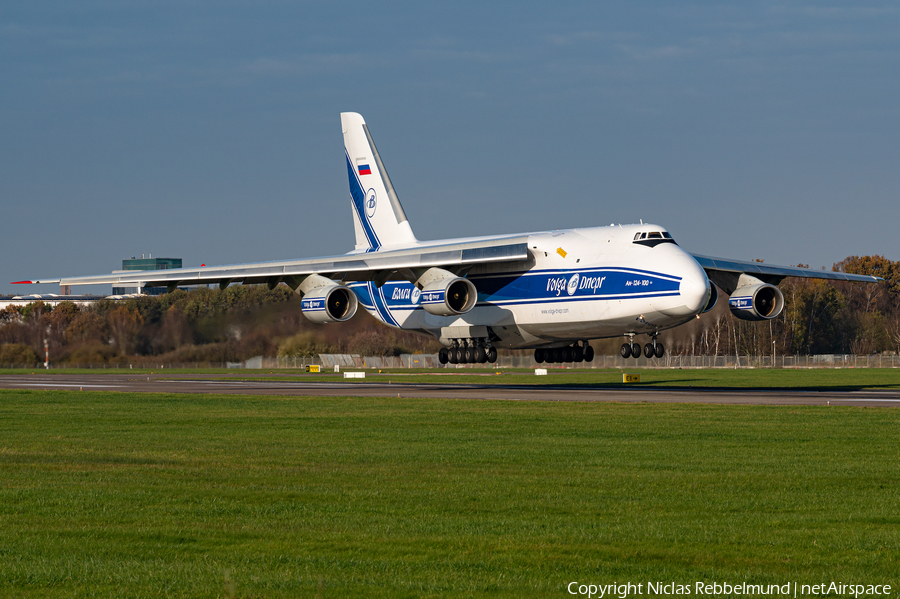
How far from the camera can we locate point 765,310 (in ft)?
136

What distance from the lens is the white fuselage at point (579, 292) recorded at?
36.9 meters

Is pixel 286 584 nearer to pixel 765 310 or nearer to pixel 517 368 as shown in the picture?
pixel 765 310

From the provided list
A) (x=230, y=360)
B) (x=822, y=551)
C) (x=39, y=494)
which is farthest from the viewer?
(x=230, y=360)

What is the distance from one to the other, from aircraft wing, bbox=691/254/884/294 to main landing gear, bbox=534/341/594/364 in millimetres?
5932

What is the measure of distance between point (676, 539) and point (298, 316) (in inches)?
1804

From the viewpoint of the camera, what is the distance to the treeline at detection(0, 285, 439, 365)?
56312mm

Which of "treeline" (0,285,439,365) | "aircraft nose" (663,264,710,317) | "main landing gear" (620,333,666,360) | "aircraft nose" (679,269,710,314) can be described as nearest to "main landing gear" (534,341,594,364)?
"main landing gear" (620,333,666,360)

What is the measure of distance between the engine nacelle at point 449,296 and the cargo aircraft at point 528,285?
2.0 inches

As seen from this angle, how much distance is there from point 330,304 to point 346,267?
6.36 feet

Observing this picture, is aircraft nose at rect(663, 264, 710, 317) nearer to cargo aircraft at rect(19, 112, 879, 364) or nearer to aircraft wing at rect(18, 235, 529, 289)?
cargo aircraft at rect(19, 112, 879, 364)

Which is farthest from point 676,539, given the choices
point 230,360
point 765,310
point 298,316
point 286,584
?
point 230,360

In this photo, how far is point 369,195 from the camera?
50.6 meters

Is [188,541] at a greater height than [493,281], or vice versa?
[493,281]

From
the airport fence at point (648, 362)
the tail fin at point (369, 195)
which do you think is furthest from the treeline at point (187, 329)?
→ the airport fence at point (648, 362)
